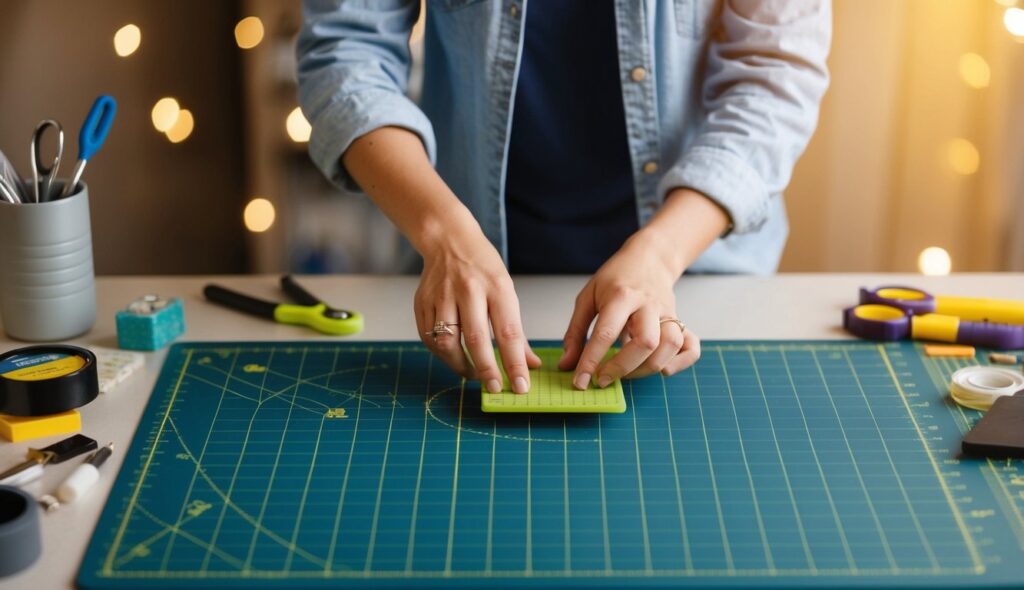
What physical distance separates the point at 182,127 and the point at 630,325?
47.3 inches

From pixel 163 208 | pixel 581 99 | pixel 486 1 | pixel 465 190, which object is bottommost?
pixel 163 208

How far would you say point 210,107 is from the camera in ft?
6.43

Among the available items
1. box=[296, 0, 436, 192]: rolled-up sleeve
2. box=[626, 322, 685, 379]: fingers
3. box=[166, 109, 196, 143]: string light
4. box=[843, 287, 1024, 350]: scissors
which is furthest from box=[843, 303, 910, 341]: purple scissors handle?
box=[166, 109, 196, 143]: string light

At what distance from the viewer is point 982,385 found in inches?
41.2

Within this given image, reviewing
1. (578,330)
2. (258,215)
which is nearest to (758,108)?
(578,330)

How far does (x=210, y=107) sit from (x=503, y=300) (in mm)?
1120

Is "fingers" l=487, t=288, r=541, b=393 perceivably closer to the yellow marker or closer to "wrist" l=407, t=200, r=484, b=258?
"wrist" l=407, t=200, r=484, b=258

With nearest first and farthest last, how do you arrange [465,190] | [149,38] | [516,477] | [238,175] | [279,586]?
[279,586], [516,477], [465,190], [149,38], [238,175]

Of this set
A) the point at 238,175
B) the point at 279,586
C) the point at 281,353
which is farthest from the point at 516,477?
the point at 238,175

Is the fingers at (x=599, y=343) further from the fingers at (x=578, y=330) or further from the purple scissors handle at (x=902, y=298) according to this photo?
the purple scissors handle at (x=902, y=298)

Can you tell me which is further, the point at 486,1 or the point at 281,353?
the point at 486,1

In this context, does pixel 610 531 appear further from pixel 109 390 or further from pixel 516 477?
pixel 109 390

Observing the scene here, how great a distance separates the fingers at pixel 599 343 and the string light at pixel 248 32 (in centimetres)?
117

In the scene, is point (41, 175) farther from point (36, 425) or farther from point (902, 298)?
point (902, 298)
